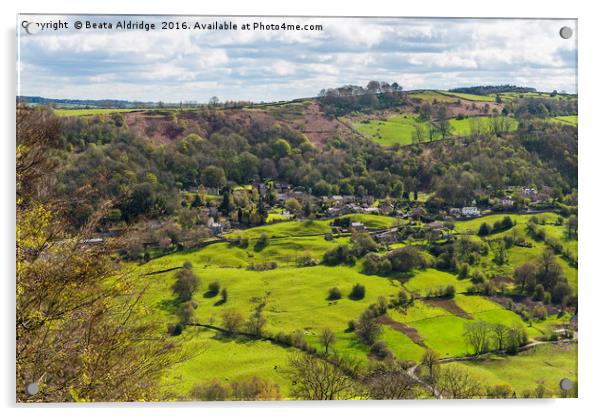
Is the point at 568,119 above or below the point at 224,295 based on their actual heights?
above

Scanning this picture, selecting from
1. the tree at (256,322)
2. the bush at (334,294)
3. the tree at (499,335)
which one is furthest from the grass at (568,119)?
the tree at (256,322)

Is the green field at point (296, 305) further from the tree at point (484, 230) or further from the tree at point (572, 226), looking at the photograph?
the tree at point (572, 226)

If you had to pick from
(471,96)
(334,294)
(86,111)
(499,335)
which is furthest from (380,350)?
(86,111)

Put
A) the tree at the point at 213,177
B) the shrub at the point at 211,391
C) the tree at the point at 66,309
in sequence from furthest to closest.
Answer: the tree at the point at 213,177
the shrub at the point at 211,391
the tree at the point at 66,309

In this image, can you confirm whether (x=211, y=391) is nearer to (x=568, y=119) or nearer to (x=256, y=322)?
(x=256, y=322)

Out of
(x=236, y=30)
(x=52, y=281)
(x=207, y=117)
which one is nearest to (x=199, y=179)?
(x=207, y=117)

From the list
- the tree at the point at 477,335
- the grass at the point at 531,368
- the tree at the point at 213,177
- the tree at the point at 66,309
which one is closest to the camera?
the tree at the point at 66,309
